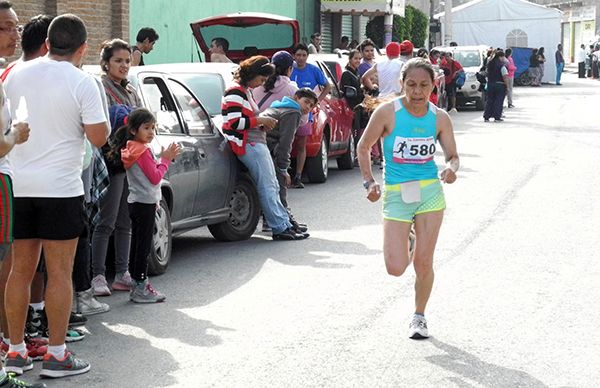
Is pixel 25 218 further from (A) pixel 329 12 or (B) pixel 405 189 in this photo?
(A) pixel 329 12

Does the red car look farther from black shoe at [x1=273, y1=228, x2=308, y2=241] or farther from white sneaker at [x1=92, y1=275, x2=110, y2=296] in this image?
white sneaker at [x1=92, y1=275, x2=110, y2=296]

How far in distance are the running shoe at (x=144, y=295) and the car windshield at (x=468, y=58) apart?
2947 centimetres

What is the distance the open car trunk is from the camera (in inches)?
792

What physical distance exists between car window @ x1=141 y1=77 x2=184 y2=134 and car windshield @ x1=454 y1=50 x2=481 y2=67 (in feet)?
90.2

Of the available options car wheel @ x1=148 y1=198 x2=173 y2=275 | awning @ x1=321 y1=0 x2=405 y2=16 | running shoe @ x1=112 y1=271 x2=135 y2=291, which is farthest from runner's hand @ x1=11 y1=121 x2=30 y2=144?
awning @ x1=321 y1=0 x2=405 y2=16

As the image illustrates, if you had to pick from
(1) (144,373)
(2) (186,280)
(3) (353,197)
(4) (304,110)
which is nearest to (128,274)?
(2) (186,280)

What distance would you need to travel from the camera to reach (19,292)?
254 inches

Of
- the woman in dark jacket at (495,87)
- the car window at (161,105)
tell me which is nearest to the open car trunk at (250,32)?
the car window at (161,105)

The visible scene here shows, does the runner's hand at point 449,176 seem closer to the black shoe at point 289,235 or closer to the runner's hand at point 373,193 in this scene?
the runner's hand at point 373,193

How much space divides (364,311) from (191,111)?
10.7ft

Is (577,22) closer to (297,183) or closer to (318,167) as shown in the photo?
(318,167)

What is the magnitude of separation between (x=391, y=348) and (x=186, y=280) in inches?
110

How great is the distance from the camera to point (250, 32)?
20.5 m

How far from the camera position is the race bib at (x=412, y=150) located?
293 inches
